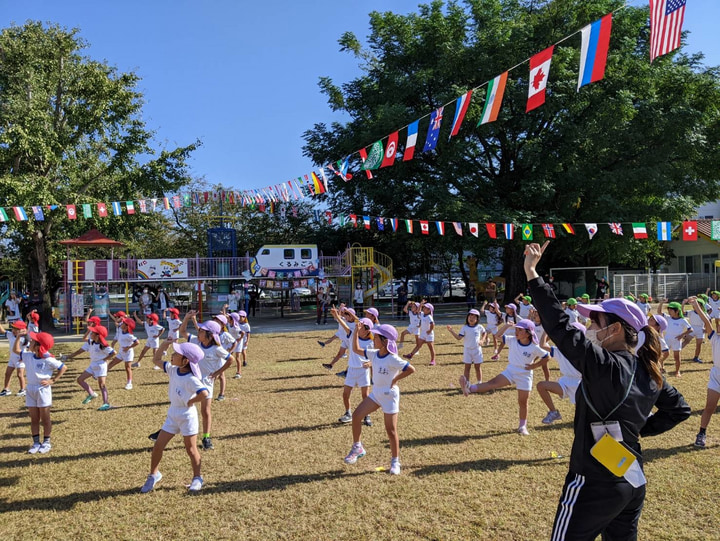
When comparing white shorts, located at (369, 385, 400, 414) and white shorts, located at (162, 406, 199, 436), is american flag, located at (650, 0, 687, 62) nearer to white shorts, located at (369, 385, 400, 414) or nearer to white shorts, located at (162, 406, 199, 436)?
white shorts, located at (369, 385, 400, 414)

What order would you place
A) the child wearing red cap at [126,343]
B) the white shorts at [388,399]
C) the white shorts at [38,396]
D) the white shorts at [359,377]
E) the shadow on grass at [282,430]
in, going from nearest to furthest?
the white shorts at [388,399]
the white shorts at [38,396]
the shadow on grass at [282,430]
the white shorts at [359,377]
the child wearing red cap at [126,343]

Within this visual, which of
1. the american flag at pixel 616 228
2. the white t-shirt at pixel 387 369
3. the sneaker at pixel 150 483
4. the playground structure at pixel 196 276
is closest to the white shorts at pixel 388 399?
the white t-shirt at pixel 387 369

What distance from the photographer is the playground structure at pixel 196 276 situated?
23000 millimetres

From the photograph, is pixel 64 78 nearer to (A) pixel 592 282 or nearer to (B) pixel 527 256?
(B) pixel 527 256

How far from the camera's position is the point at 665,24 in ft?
23.8

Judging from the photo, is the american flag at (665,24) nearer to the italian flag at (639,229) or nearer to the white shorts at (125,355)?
the white shorts at (125,355)

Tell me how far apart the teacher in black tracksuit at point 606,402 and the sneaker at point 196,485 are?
4.12 meters

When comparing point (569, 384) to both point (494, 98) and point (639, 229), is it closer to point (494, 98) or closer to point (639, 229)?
point (494, 98)

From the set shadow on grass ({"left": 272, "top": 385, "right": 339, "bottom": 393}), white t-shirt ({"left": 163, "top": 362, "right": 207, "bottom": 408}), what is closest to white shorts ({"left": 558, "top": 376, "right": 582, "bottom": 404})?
white t-shirt ({"left": 163, "top": 362, "right": 207, "bottom": 408})

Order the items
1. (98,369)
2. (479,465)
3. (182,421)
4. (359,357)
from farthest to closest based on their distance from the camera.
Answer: (98,369), (359,357), (479,465), (182,421)

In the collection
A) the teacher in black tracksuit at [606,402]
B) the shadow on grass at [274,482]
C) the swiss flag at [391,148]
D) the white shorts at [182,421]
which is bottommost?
the shadow on grass at [274,482]

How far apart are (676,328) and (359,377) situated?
7900 mm

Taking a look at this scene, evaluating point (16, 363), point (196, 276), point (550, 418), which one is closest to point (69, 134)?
point (196, 276)

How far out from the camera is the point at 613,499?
107 inches
